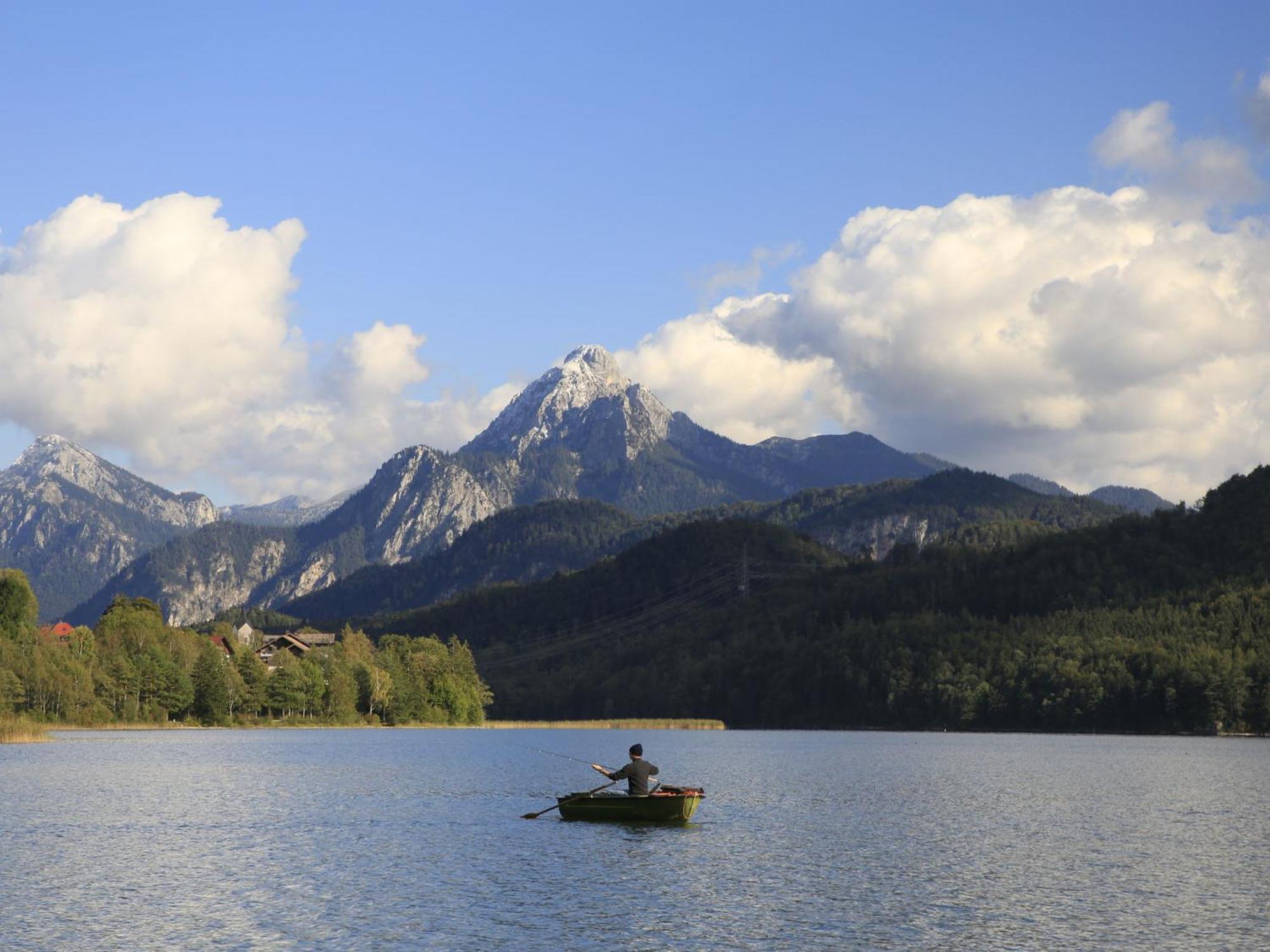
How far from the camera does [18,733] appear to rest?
160 meters

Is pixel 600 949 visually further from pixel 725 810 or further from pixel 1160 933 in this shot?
pixel 725 810

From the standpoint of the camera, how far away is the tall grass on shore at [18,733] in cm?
15895

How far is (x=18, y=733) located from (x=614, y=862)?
116110mm

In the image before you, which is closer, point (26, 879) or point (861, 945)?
point (861, 945)

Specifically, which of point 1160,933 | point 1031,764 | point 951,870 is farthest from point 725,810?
point 1031,764

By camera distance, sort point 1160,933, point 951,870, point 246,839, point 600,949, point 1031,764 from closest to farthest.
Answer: point 600,949 → point 1160,933 → point 951,870 → point 246,839 → point 1031,764

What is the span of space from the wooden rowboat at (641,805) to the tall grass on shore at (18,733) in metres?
102

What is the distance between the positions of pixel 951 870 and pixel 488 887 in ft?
70.9

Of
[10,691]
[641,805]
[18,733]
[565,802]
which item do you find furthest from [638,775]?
[10,691]

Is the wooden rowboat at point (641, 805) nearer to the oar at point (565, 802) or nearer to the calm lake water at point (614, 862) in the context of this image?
the oar at point (565, 802)

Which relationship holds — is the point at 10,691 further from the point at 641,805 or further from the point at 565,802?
the point at 641,805

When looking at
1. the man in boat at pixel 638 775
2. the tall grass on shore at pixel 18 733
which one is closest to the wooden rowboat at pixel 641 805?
the man in boat at pixel 638 775

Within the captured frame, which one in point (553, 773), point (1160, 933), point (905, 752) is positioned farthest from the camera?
point (905, 752)

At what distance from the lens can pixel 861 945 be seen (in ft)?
155
